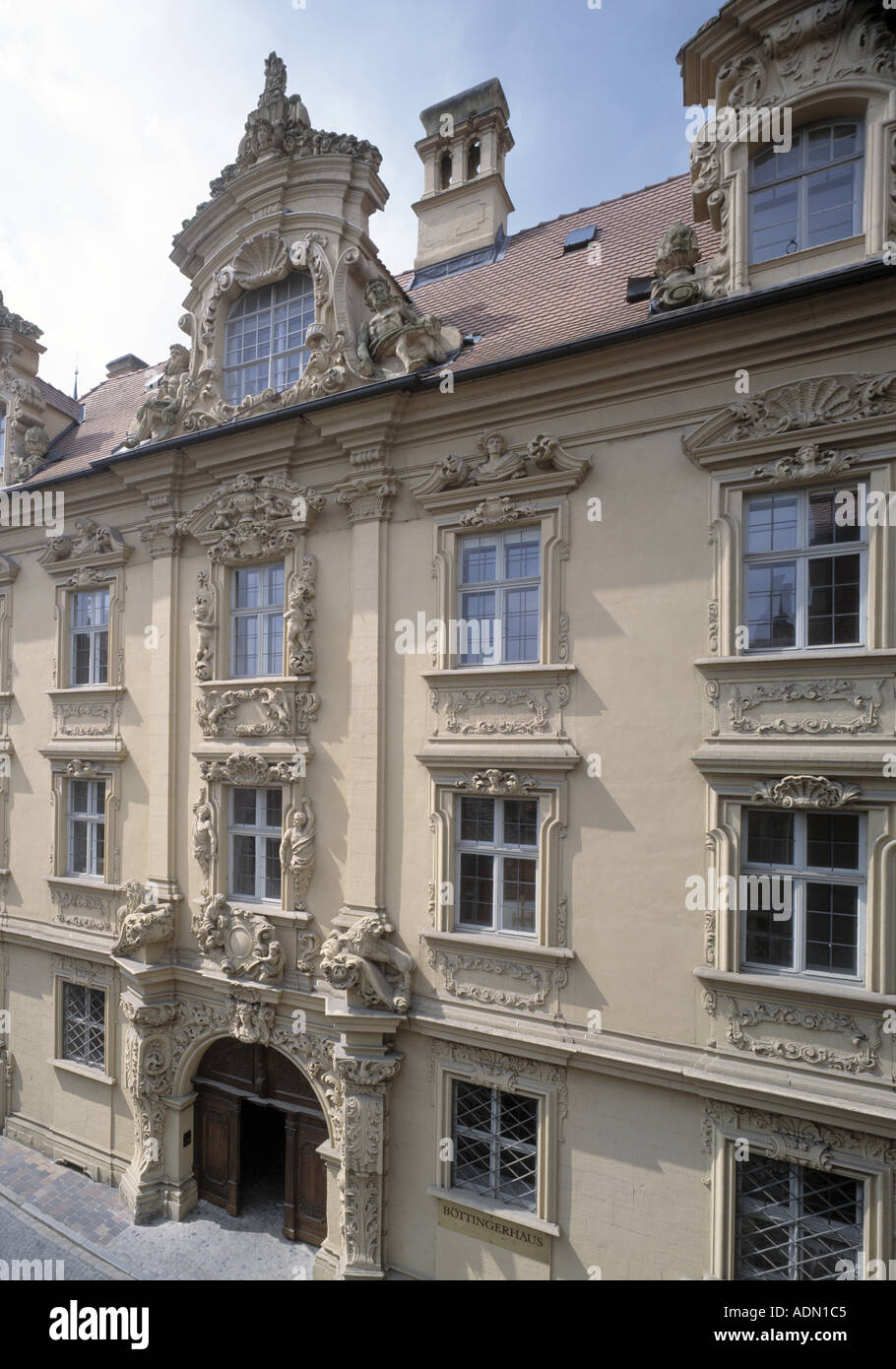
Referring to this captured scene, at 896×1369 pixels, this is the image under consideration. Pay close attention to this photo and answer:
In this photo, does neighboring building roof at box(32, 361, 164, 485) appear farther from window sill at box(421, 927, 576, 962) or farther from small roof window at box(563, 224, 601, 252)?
window sill at box(421, 927, 576, 962)

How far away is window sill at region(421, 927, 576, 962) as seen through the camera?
301 inches

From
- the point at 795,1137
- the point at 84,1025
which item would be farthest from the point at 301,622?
the point at 84,1025

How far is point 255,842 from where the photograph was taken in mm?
9977

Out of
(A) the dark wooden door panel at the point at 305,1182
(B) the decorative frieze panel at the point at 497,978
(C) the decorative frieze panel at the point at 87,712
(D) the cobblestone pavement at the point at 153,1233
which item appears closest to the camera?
(B) the decorative frieze panel at the point at 497,978

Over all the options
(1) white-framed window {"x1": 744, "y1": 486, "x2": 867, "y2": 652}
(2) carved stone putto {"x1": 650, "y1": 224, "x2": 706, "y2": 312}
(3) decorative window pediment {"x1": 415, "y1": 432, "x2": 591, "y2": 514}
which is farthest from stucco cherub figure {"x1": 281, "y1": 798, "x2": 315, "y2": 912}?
(2) carved stone putto {"x1": 650, "y1": 224, "x2": 706, "y2": 312}

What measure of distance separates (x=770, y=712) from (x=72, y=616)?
1182cm

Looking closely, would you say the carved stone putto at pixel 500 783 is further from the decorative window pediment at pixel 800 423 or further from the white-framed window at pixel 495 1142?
the decorative window pediment at pixel 800 423

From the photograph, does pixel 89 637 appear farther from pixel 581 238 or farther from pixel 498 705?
pixel 581 238

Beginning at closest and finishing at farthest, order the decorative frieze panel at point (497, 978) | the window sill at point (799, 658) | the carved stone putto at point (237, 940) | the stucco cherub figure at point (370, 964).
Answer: the window sill at point (799, 658), the decorative frieze panel at point (497, 978), the stucco cherub figure at point (370, 964), the carved stone putto at point (237, 940)

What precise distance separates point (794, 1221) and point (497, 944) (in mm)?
3913

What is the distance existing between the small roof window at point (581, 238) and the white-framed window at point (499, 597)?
5.66 m

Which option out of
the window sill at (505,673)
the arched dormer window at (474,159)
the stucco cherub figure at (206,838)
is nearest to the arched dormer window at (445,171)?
the arched dormer window at (474,159)

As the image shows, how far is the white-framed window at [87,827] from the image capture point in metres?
11.8

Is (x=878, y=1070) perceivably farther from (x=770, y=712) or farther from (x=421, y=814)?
(x=421, y=814)
